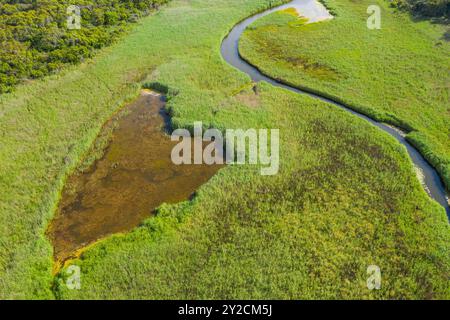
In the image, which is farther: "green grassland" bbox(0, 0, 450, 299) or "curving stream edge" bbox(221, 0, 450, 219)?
"curving stream edge" bbox(221, 0, 450, 219)

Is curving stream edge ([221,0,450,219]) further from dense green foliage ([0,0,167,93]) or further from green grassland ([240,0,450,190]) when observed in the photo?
dense green foliage ([0,0,167,93])

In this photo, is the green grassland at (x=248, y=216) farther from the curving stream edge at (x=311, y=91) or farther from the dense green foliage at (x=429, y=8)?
the dense green foliage at (x=429, y=8)

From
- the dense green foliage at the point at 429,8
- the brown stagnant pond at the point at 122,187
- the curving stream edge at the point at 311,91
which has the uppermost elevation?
the dense green foliage at the point at 429,8

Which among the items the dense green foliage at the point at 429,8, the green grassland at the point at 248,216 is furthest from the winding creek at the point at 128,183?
the dense green foliage at the point at 429,8

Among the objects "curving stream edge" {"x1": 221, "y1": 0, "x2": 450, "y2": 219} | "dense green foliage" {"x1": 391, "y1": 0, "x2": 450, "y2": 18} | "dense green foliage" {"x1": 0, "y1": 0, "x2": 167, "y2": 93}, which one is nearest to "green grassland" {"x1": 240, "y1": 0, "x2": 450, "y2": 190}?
"curving stream edge" {"x1": 221, "y1": 0, "x2": 450, "y2": 219}

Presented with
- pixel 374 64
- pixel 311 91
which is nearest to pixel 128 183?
pixel 311 91

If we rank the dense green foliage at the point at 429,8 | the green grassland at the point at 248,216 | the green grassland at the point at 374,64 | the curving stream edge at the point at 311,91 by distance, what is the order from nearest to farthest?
the green grassland at the point at 248,216 < the curving stream edge at the point at 311,91 < the green grassland at the point at 374,64 < the dense green foliage at the point at 429,8
